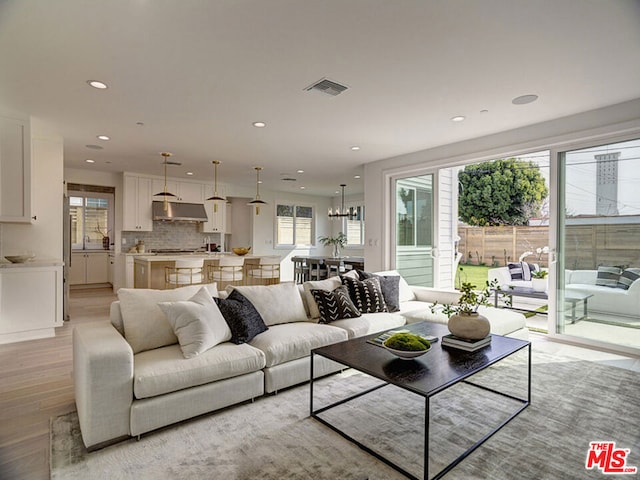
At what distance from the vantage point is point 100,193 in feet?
27.7

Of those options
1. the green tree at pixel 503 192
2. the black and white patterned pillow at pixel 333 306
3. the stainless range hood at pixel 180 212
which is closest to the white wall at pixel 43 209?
the stainless range hood at pixel 180 212

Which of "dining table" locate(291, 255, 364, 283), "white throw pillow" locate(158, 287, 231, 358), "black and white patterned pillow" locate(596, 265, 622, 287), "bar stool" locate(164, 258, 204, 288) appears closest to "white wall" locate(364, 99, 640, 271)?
"dining table" locate(291, 255, 364, 283)

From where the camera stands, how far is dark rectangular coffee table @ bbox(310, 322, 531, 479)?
1854 mm

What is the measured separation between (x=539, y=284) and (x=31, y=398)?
250 inches

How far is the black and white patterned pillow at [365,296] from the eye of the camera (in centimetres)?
383

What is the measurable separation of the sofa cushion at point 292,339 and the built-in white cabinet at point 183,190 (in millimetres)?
5970

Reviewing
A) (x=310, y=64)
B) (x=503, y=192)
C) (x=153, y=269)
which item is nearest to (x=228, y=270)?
(x=153, y=269)

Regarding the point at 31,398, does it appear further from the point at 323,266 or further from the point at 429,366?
the point at 323,266

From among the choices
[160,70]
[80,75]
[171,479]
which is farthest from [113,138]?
[171,479]

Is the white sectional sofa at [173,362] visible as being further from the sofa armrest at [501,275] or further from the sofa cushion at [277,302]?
the sofa armrest at [501,275]

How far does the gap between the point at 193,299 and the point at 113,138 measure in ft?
11.6

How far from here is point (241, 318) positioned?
2.79m

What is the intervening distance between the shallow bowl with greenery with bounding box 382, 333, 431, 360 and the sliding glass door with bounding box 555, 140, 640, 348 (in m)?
3.02
